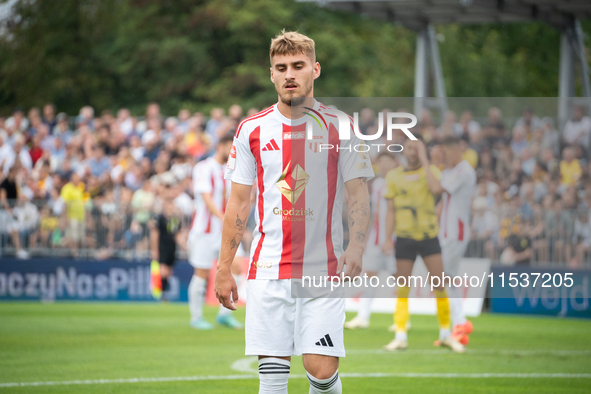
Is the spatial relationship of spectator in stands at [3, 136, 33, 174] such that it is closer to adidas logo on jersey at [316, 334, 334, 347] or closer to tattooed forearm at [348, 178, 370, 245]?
tattooed forearm at [348, 178, 370, 245]

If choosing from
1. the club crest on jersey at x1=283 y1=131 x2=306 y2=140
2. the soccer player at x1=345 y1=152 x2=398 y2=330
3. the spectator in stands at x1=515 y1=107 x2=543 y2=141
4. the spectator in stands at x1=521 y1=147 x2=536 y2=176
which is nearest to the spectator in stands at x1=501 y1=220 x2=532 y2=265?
the spectator in stands at x1=521 y1=147 x2=536 y2=176

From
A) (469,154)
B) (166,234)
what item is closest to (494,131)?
(469,154)

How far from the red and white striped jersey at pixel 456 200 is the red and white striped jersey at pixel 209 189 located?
3.07m

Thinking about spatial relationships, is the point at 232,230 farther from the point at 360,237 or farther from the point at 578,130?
the point at 578,130

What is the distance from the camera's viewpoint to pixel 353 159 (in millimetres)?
4738

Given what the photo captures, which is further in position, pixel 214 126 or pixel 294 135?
pixel 214 126

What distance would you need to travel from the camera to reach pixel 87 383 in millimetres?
7410

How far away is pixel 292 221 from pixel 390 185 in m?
5.29

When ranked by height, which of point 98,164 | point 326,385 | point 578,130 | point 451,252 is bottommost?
point 326,385

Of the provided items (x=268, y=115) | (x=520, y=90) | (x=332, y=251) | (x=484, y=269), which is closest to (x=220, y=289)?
(x=332, y=251)

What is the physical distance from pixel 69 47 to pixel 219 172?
28711 millimetres

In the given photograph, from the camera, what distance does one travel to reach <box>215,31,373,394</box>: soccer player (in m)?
4.59

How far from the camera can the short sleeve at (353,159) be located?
187 inches

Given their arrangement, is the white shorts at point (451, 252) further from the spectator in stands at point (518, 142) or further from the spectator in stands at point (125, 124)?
the spectator in stands at point (125, 124)
